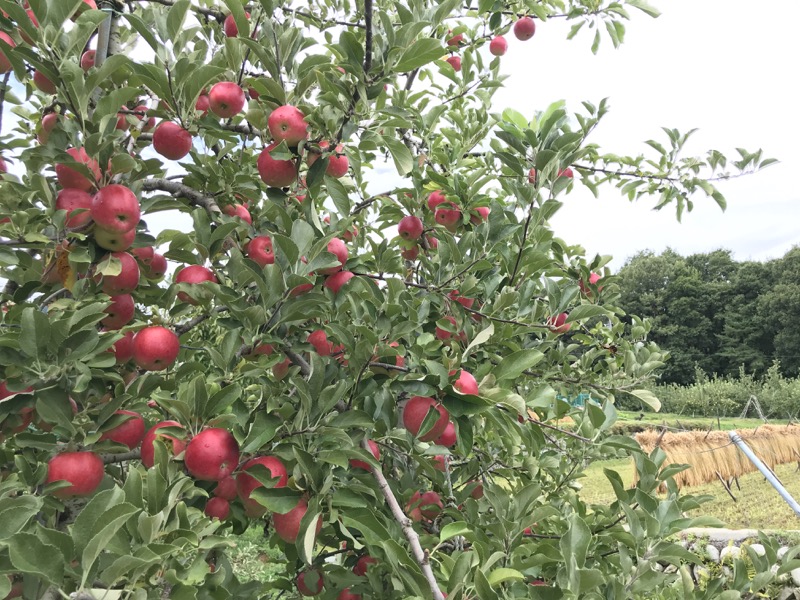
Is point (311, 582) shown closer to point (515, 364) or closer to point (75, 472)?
point (75, 472)

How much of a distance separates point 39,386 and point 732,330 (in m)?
48.3

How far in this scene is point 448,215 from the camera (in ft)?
6.41

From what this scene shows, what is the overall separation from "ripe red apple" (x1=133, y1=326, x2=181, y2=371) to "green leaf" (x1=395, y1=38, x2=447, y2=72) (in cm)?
84

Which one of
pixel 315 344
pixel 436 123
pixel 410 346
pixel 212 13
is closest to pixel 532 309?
pixel 410 346

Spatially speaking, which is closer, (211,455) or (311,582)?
(211,455)

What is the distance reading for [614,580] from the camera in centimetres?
112

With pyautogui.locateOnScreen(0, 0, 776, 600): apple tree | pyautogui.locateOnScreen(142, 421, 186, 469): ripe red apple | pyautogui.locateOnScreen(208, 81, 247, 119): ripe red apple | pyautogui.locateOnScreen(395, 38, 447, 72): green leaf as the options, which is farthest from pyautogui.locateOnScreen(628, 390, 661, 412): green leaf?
pyautogui.locateOnScreen(208, 81, 247, 119): ripe red apple

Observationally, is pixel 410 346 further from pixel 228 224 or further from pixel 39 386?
pixel 39 386

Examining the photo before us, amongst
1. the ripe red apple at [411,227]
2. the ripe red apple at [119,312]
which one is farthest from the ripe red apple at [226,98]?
the ripe red apple at [411,227]

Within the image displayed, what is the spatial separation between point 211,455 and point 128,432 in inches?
12.6

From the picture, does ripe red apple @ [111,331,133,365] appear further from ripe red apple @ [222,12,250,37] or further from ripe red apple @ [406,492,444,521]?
ripe red apple @ [222,12,250,37]

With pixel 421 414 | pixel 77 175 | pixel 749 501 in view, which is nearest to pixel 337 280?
pixel 421 414

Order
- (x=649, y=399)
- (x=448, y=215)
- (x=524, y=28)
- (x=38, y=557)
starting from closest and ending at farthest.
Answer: (x=38, y=557) < (x=649, y=399) < (x=448, y=215) < (x=524, y=28)

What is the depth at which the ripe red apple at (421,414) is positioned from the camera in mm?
1229
